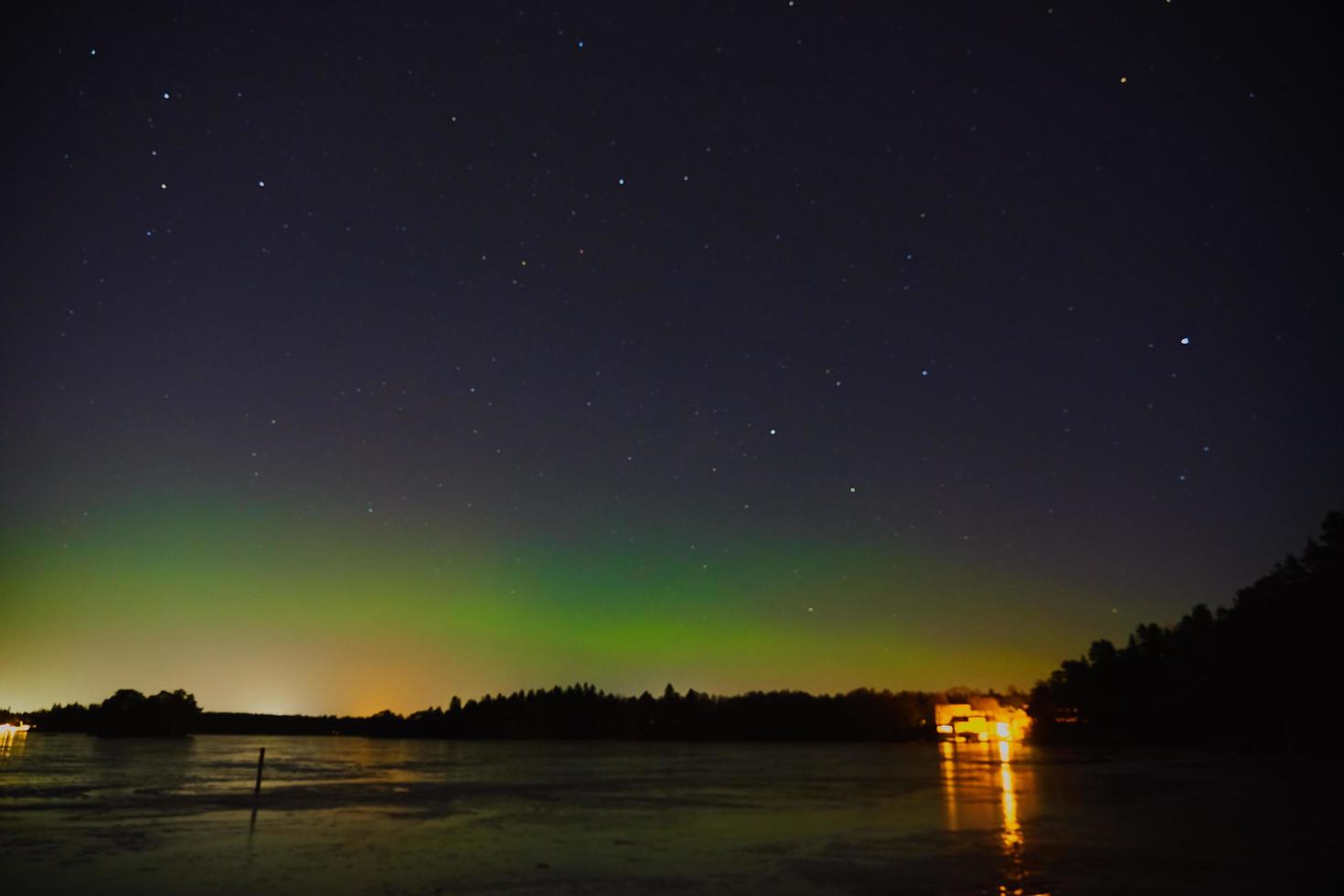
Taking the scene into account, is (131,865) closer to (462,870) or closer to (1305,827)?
(462,870)

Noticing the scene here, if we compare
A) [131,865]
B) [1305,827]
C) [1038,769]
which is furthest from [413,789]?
[1038,769]

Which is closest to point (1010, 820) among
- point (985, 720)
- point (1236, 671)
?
point (1236, 671)

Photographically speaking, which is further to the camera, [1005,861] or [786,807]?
[786,807]

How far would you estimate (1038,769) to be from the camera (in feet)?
175

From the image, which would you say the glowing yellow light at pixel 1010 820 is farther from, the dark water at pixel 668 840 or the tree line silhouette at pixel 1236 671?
the tree line silhouette at pixel 1236 671

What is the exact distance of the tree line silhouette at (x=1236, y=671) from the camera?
67.1 metres

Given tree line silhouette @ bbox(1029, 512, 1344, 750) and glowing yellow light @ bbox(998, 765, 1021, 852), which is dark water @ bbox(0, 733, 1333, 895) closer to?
glowing yellow light @ bbox(998, 765, 1021, 852)

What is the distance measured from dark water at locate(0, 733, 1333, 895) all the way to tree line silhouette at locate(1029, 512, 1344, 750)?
37.3 meters

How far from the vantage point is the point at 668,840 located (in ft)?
67.1

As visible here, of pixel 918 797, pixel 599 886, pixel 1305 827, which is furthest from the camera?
pixel 918 797

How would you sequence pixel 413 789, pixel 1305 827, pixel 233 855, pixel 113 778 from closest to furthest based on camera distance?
1. pixel 233 855
2. pixel 1305 827
3. pixel 413 789
4. pixel 113 778

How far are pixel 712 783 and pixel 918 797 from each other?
14.4 m

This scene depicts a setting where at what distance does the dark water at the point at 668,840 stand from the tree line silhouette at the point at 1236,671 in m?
37.3

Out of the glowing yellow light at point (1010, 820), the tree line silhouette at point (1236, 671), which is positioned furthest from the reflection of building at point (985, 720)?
the glowing yellow light at point (1010, 820)
